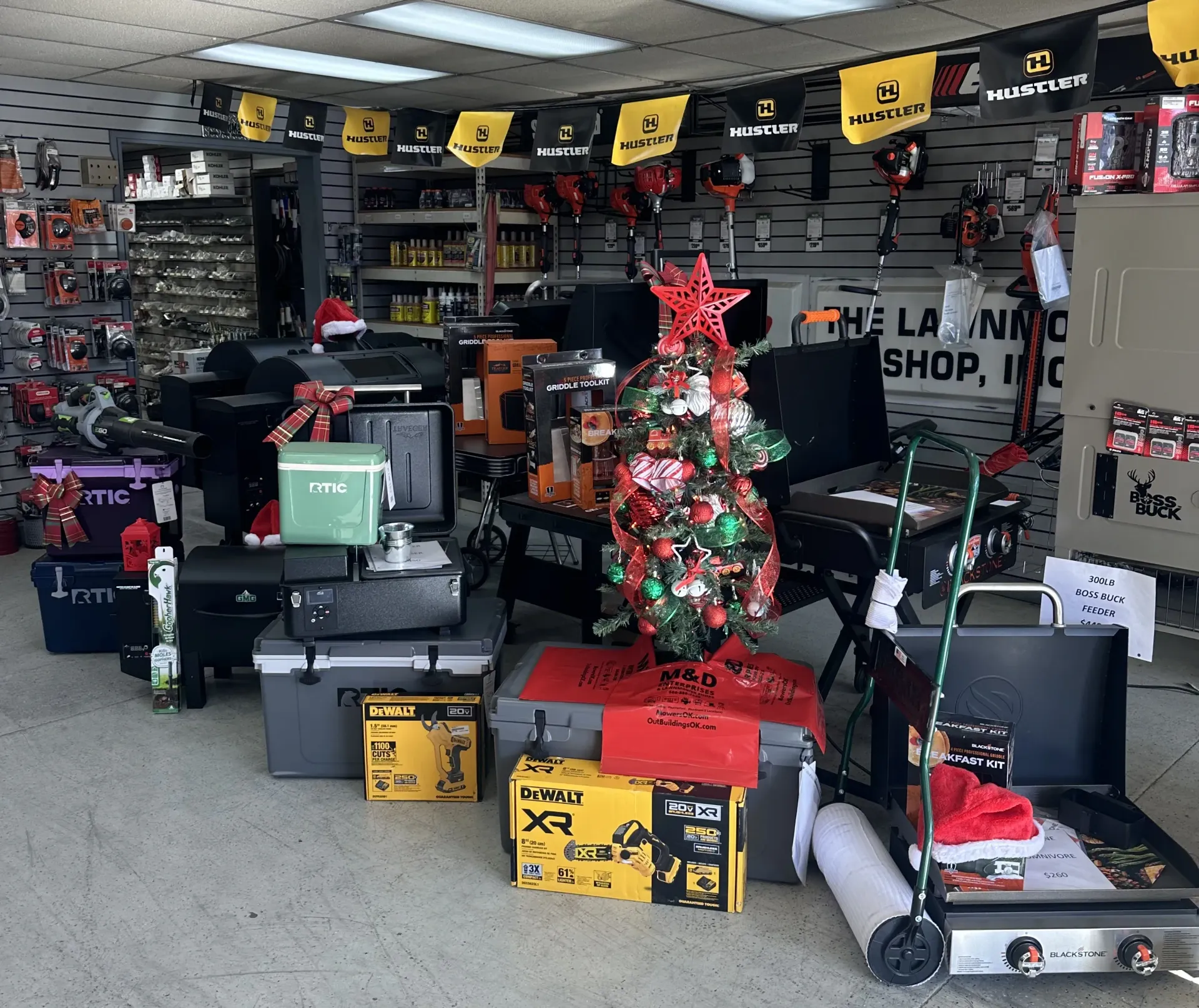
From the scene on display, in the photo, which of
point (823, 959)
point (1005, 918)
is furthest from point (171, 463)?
point (1005, 918)

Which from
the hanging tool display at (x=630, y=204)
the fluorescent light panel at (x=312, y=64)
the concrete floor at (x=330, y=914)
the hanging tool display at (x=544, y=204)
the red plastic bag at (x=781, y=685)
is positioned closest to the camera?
the concrete floor at (x=330, y=914)

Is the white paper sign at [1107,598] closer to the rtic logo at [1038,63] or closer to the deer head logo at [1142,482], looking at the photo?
the deer head logo at [1142,482]

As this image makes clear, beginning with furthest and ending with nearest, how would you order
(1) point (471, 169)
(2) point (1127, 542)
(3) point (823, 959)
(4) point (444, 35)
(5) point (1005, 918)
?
1. (1) point (471, 169)
2. (4) point (444, 35)
3. (2) point (1127, 542)
4. (3) point (823, 959)
5. (5) point (1005, 918)

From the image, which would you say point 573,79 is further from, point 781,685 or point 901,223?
point 781,685

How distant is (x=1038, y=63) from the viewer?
13.7ft

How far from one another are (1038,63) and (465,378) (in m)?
2.59

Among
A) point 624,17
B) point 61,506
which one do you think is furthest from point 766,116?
point 61,506

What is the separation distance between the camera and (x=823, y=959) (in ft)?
8.44

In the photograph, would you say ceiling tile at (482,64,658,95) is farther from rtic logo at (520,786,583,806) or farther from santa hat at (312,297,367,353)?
rtic logo at (520,786,583,806)

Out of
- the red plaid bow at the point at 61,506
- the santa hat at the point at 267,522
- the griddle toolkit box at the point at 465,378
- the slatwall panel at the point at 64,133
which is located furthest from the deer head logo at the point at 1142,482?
the slatwall panel at the point at 64,133

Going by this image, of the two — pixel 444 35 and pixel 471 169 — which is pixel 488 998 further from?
pixel 471 169

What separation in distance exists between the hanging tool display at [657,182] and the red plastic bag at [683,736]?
15.3 ft

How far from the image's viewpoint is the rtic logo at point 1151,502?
155 inches

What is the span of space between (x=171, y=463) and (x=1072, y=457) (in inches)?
149
